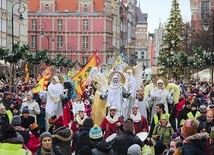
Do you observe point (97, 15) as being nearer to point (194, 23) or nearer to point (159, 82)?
point (194, 23)

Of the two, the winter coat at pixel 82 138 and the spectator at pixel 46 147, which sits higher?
the spectator at pixel 46 147

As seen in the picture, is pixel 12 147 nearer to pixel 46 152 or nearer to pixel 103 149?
pixel 46 152

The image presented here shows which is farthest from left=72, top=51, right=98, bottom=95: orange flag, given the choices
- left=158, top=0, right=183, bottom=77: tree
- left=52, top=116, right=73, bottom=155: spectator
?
left=158, top=0, right=183, bottom=77: tree

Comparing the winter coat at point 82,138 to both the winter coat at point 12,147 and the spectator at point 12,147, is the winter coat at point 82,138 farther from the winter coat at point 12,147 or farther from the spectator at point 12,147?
the winter coat at point 12,147

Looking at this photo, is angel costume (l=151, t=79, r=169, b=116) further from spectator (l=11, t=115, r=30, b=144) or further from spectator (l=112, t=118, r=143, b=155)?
spectator (l=112, t=118, r=143, b=155)

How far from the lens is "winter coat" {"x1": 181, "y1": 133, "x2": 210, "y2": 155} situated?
932 centimetres

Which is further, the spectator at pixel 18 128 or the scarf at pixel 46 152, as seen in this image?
the spectator at pixel 18 128

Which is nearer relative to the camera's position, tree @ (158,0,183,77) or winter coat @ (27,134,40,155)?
winter coat @ (27,134,40,155)

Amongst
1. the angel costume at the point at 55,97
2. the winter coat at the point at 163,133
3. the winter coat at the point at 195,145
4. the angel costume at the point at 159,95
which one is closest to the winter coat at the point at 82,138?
the winter coat at the point at 163,133

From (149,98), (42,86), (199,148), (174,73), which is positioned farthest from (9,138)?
(174,73)

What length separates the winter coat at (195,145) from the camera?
30.6 ft

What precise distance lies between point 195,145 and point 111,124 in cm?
623

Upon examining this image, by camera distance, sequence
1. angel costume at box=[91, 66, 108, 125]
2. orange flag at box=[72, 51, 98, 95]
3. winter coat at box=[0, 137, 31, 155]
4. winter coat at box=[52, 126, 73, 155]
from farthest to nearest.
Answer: orange flag at box=[72, 51, 98, 95] < angel costume at box=[91, 66, 108, 125] < winter coat at box=[52, 126, 73, 155] < winter coat at box=[0, 137, 31, 155]

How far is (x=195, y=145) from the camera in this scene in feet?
30.8
